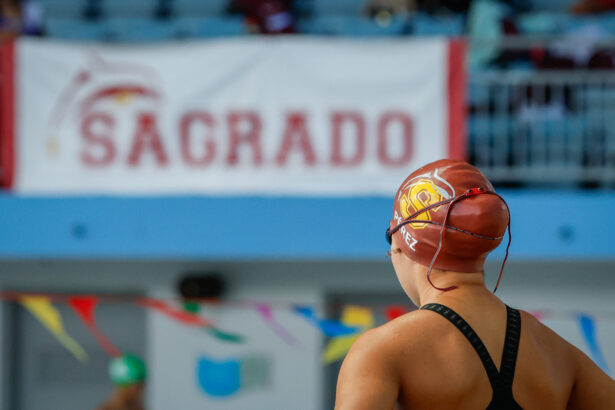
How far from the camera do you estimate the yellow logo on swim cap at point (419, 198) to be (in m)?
1.85

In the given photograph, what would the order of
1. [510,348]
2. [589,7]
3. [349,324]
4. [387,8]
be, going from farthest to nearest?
[387,8]
[589,7]
[349,324]
[510,348]

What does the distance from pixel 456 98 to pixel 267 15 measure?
2.42m

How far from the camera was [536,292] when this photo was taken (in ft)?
21.4

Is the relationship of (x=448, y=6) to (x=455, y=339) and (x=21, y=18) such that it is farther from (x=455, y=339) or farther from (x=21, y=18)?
(x=455, y=339)

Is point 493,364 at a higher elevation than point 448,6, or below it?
below

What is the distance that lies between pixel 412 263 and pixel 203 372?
5.13 m

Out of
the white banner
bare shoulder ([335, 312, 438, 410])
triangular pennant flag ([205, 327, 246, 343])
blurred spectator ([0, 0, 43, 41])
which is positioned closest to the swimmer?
bare shoulder ([335, 312, 438, 410])

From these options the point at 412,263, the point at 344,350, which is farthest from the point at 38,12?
the point at 412,263

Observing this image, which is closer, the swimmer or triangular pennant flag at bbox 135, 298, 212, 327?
the swimmer

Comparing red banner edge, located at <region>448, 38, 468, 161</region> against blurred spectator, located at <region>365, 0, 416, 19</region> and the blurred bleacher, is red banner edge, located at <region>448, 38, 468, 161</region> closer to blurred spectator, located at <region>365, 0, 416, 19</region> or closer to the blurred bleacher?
the blurred bleacher

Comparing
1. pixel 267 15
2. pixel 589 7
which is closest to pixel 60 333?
pixel 267 15

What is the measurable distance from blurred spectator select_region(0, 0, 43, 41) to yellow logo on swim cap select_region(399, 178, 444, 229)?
6661mm

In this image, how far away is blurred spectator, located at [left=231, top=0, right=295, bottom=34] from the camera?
7.45 meters

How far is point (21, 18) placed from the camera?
803 centimetres
